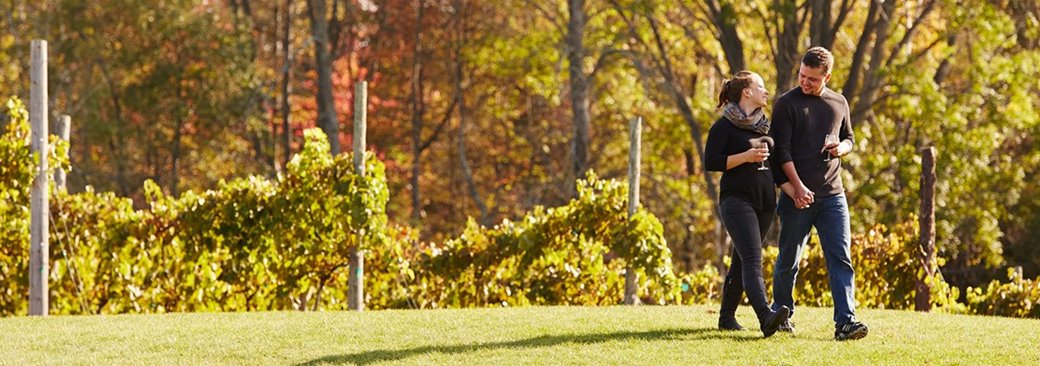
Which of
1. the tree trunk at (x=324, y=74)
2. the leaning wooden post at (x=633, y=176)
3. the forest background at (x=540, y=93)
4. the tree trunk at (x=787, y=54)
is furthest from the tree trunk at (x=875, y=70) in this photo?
the tree trunk at (x=324, y=74)

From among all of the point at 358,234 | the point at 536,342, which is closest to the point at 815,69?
the point at 536,342

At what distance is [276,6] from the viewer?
34969 millimetres

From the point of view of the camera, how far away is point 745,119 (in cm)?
799

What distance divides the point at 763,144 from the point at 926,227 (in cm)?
535

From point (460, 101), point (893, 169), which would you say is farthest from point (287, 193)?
point (460, 101)

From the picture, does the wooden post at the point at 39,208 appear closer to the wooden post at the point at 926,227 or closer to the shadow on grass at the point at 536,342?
the shadow on grass at the point at 536,342

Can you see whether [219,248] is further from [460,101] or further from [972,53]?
[460,101]

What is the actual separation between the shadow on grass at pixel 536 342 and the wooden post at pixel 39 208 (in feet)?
16.4

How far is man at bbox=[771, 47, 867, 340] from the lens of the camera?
7.92 m

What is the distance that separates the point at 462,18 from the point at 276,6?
4590 millimetres

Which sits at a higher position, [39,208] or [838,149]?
[838,149]

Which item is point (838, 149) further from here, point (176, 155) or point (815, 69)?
point (176, 155)

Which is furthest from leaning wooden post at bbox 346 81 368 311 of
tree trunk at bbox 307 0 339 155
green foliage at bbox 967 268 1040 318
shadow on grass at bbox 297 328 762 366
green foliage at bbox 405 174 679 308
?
tree trunk at bbox 307 0 339 155

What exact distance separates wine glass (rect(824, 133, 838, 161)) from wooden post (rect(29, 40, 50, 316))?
6999mm
